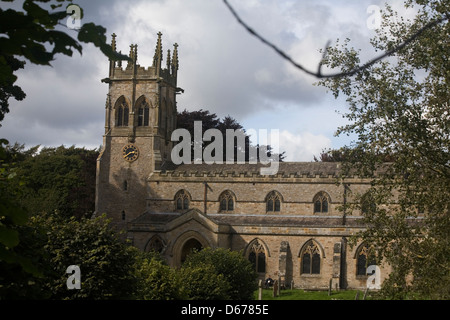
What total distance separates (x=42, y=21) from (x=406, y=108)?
55.2 feet

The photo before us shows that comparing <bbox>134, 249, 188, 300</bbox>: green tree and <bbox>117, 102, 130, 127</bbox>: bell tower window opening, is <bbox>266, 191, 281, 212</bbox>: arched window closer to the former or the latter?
<bbox>117, 102, 130, 127</bbox>: bell tower window opening

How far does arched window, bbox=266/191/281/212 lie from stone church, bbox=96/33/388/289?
0.06m

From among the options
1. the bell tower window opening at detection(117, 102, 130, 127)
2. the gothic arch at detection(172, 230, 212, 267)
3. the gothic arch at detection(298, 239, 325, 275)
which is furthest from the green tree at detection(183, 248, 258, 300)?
the bell tower window opening at detection(117, 102, 130, 127)

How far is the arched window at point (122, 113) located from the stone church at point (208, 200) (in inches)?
2.8

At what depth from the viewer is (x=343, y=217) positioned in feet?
138

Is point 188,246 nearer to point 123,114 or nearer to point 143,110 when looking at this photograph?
point 143,110

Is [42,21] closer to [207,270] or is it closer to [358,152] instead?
[358,152]

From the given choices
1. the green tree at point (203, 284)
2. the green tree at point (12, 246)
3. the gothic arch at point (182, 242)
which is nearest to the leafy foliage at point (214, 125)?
the gothic arch at point (182, 242)

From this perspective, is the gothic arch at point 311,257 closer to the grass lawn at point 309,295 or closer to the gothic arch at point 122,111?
the grass lawn at point 309,295

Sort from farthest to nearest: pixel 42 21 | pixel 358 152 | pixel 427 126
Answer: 1. pixel 358 152
2. pixel 427 126
3. pixel 42 21

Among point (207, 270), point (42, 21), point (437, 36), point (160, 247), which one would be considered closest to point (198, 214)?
point (160, 247)

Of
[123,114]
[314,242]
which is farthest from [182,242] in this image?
[123,114]

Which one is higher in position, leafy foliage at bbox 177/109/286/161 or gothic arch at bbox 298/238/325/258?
leafy foliage at bbox 177/109/286/161

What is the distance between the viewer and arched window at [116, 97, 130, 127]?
1925 inches
